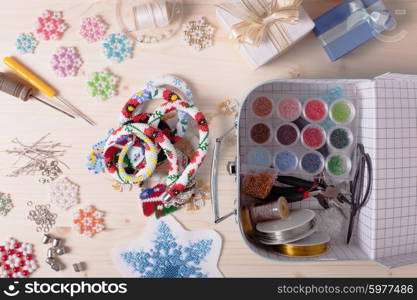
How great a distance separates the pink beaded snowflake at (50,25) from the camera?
3.23 ft

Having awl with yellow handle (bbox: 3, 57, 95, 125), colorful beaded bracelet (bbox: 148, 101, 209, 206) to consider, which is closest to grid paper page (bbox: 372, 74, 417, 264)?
colorful beaded bracelet (bbox: 148, 101, 209, 206)

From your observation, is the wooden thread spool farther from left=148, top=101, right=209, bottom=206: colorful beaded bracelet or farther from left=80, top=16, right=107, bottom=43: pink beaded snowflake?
left=148, top=101, right=209, bottom=206: colorful beaded bracelet

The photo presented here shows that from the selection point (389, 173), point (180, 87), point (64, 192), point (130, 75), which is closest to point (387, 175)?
point (389, 173)

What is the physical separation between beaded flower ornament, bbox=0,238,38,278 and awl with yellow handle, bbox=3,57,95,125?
A: 1.33 ft

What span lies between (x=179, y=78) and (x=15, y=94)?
17.5 inches

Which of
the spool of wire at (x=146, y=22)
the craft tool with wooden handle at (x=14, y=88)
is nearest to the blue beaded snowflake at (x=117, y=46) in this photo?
the spool of wire at (x=146, y=22)

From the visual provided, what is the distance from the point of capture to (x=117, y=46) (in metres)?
0.99

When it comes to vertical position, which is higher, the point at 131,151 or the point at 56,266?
the point at 131,151

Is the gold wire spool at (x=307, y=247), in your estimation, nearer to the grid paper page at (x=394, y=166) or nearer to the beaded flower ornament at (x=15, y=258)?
the grid paper page at (x=394, y=166)

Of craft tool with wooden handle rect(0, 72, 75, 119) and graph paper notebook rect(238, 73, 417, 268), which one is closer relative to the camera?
graph paper notebook rect(238, 73, 417, 268)

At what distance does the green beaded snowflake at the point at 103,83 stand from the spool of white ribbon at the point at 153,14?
0.16 metres

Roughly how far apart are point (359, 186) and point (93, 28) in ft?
2.70

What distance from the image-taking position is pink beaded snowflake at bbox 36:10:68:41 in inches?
38.8

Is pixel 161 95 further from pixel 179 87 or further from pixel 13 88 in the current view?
pixel 13 88
